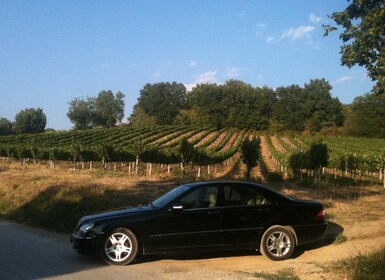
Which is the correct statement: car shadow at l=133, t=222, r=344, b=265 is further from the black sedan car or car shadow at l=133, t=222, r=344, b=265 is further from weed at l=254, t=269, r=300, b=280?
weed at l=254, t=269, r=300, b=280

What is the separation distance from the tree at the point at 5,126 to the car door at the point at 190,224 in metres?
115

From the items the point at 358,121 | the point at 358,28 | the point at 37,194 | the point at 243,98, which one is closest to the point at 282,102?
the point at 243,98

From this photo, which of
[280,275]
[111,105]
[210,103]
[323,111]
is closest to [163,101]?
[210,103]

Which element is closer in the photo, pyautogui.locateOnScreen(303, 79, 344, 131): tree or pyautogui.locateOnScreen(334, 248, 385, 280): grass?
pyautogui.locateOnScreen(334, 248, 385, 280): grass

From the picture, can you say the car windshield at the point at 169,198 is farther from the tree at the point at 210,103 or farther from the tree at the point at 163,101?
the tree at the point at 163,101

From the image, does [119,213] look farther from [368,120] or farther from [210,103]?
[210,103]

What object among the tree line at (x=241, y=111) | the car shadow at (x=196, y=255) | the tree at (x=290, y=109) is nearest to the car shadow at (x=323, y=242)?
the car shadow at (x=196, y=255)

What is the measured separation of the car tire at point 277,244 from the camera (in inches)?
311

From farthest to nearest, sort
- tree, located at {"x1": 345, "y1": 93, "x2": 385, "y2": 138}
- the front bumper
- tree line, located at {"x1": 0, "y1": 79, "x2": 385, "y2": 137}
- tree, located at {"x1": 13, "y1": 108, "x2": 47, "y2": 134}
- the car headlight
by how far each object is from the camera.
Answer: tree, located at {"x1": 13, "y1": 108, "x2": 47, "y2": 134} → tree line, located at {"x1": 0, "y1": 79, "x2": 385, "y2": 137} → tree, located at {"x1": 345, "y1": 93, "x2": 385, "y2": 138} → the car headlight → the front bumper

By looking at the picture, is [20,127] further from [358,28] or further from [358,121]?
[358,28]

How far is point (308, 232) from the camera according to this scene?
26.9ft

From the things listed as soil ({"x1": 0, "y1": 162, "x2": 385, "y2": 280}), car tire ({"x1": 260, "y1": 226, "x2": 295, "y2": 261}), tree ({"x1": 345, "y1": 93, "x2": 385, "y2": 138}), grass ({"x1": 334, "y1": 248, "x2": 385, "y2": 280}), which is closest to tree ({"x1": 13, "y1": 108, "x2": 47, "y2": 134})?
tree ({"x1": 345, "y1": 93, "x2": 385, "y2": 138})

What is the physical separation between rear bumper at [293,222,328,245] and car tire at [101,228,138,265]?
3.01 m

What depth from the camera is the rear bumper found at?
8.10m
